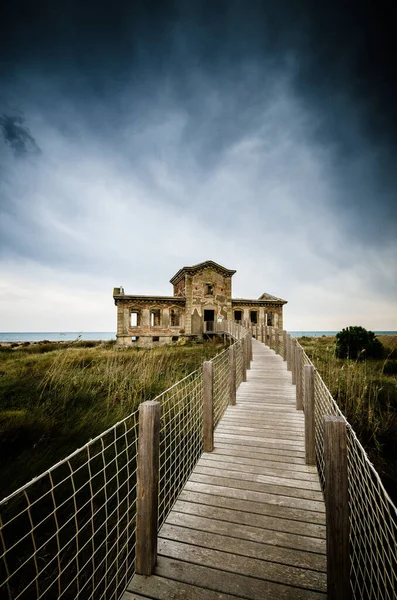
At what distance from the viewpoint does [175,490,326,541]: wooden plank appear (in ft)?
7.26

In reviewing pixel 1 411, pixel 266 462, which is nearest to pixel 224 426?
pixel 266 462

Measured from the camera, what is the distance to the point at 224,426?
14.7 ft

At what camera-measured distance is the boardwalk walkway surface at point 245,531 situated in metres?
1.72

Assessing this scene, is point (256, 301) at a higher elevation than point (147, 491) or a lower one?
higher

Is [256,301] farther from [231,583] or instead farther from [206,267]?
[231,583]

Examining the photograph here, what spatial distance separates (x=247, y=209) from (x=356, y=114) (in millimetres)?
16942

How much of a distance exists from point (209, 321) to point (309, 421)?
814 inches

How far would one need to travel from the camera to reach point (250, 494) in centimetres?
271

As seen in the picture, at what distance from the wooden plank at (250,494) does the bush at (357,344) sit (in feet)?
32.0

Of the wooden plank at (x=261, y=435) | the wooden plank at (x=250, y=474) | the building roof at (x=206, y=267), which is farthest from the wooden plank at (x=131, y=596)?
the building roof at (x=206, y=267)

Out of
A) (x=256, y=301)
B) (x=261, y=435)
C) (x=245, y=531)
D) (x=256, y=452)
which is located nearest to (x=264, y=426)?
(x=261, y=435)

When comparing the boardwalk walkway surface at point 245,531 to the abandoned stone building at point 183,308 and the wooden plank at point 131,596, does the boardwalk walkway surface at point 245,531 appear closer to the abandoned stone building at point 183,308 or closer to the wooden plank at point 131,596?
the wooden plank at point 131,596

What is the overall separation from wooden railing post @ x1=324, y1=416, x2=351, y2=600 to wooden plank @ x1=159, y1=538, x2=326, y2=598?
215 mm

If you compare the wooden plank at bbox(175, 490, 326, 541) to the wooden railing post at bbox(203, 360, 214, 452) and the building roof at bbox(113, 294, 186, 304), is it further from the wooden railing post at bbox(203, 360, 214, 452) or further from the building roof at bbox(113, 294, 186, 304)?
the building roof at bbox(113, 294, 186, 304)
